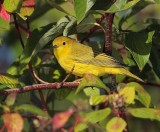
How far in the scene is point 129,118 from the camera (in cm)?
435

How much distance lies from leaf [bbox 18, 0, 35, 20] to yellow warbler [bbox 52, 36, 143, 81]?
619 millimetres

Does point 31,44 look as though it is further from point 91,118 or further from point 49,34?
point 91,118

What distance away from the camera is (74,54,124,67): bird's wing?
3490 millimetres

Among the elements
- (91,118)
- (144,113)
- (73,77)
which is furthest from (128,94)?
(73,77)

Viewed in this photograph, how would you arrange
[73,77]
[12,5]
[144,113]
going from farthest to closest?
[73,77], [12,5], [144,113]

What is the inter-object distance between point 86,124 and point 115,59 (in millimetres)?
1730

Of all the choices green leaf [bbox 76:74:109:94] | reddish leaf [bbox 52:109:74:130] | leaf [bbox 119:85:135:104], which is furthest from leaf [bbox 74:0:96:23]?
reddish leaf [bbox 52:109:74:130]

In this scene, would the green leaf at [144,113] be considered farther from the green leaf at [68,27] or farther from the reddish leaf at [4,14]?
the reddish leaf at [4,14]

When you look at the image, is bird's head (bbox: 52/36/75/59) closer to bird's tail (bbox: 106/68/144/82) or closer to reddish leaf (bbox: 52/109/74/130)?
bird's tail (bbox: 106/68/144/82)

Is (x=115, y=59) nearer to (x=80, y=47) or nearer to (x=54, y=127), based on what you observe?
(x=80, y=47)

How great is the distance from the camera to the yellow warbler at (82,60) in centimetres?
356

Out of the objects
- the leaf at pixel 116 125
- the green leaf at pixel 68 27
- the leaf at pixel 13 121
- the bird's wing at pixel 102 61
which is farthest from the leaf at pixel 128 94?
the bird's wing at pixel 102 61

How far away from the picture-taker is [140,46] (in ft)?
10.0

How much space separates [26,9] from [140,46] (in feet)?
2.41
